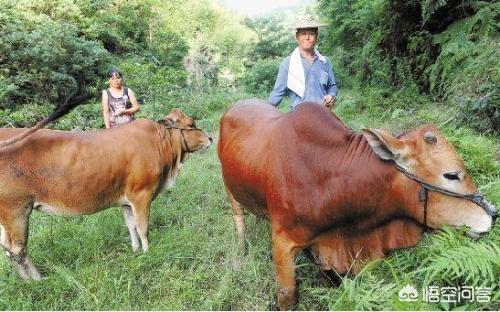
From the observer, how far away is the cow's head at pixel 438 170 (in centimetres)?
252

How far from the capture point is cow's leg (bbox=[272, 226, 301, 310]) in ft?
9.66

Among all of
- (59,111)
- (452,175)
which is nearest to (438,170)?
(452,175)

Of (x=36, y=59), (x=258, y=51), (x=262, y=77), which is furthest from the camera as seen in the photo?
(x=258, y=51)

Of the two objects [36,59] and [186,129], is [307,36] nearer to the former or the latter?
[186,129]

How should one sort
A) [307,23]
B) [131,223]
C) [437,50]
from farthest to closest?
[437,50] < [131,223] < [307,23]

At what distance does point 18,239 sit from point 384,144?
2.98 m

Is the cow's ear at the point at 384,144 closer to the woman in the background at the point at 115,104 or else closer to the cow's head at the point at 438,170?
the cow's head at the point at 438,170

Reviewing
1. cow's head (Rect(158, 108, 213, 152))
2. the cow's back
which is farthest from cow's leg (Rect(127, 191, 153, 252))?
the cow's back

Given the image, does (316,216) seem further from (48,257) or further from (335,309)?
(48,257)

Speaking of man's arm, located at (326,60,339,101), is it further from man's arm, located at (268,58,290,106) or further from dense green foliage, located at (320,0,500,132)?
dense green foliage, located at (320,0,500,132)

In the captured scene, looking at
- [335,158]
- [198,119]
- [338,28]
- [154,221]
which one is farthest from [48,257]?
[338,28]

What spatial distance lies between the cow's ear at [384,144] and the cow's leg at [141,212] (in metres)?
2.46

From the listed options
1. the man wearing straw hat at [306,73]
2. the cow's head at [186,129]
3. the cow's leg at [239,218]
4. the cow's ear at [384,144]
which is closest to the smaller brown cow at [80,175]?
the cow's head at [186,129]

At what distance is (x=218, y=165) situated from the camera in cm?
710
